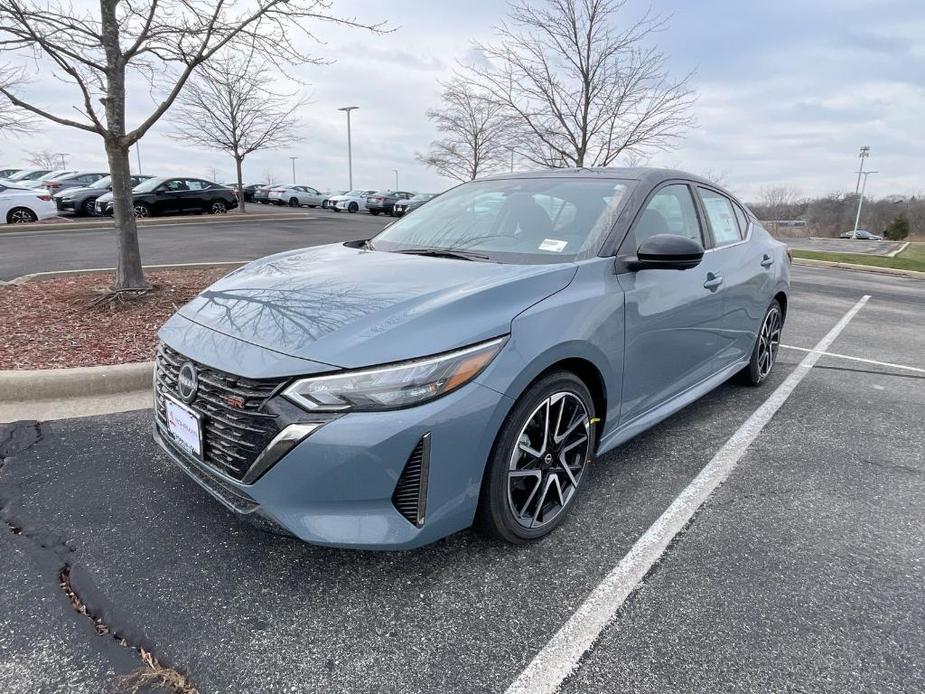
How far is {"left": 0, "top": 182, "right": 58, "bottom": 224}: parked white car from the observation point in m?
16.4

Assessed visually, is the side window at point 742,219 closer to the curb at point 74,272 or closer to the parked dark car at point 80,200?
the curb at point 74,272

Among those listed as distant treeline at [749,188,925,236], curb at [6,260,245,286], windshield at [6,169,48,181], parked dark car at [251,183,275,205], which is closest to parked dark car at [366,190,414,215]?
parked dark car at [251,183,275,205]

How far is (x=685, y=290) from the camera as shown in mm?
3219

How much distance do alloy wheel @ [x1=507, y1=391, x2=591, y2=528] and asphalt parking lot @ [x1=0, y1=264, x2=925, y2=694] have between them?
0.54ft

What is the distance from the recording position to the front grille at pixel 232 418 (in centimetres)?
198

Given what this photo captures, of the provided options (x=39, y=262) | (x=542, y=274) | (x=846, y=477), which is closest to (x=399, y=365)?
(x=542, y=274)

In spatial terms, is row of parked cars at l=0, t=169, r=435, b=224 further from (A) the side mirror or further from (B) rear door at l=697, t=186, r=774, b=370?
(A) the side mirror

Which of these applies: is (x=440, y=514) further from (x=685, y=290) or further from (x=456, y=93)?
(x=456, y=93)

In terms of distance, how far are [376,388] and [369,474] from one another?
0.91 ft

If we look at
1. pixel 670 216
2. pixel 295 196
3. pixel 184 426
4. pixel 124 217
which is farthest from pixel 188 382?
pixel 295 196

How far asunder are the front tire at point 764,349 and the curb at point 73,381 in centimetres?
444

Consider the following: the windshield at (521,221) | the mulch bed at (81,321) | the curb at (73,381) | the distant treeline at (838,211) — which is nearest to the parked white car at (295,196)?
the mulch bed at (81,321)

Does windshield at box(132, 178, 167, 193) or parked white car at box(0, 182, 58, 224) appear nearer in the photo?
parked white car at box(0, 182, 58, 224)

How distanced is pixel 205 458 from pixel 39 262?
32.2 ft
